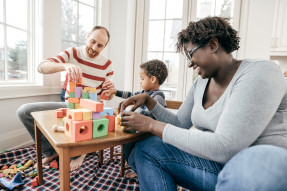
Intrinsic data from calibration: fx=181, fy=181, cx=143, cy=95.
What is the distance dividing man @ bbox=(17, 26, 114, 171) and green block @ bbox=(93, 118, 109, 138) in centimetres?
75

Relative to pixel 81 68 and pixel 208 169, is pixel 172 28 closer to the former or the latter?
pixel 81 68

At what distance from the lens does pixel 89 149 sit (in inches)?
32.4

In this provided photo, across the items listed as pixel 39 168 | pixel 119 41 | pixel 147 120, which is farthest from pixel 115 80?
pixel 147 120

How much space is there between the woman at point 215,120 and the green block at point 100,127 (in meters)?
0.09

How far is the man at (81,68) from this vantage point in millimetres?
1574

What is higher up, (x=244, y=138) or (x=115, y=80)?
(x=115, y=80)

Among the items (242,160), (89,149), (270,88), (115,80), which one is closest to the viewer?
(242,160)

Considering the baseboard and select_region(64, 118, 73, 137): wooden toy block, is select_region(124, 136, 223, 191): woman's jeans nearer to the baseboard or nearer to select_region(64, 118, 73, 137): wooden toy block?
select_region(64, 118, 73, 137): wooden toy block

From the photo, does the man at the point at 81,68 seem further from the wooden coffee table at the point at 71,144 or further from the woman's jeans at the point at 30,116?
the wooden coffee table at the point at 71,144

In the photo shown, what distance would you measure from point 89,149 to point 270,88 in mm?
800

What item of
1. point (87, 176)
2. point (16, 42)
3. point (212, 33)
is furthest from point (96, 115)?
point (16, 42)

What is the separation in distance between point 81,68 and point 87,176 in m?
1.02

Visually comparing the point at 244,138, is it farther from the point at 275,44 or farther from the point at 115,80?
the point at 275,44

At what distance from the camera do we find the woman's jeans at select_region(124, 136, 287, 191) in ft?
1.80
